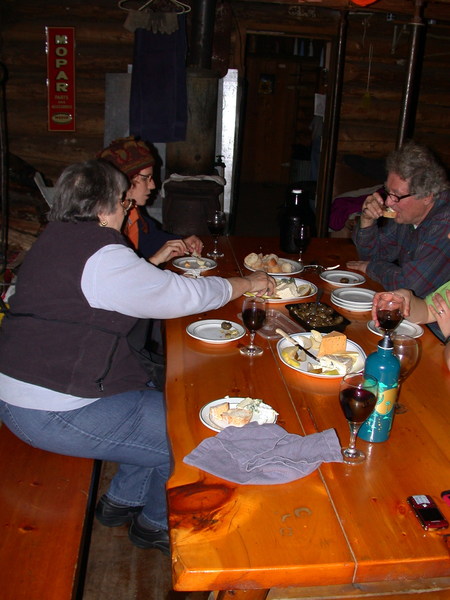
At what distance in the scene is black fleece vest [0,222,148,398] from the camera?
6.10 ft

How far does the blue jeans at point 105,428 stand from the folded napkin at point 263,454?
619 mm

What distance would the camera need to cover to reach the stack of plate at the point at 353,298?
8.11ft

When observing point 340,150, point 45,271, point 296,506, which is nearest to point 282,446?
point 296,506

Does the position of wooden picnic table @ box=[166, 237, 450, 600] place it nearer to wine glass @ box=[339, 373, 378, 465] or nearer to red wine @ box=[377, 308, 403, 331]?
wine glass @ box=[339, 373, 378, 465]

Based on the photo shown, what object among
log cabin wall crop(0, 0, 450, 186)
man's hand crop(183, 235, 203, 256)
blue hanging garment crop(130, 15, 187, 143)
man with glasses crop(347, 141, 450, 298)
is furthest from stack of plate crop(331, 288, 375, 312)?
log cabin wall crop(0, 0, 450, 186)

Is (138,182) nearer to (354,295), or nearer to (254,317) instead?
(354,295)

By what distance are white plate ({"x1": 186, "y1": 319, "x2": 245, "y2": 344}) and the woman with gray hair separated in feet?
0.33

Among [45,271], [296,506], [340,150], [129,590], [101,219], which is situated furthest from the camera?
[340,150]

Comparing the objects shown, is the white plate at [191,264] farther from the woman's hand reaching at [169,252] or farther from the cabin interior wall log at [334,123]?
the cabin interior wall log at [334,123]

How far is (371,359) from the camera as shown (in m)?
1.49

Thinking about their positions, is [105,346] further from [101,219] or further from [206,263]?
[206,263]

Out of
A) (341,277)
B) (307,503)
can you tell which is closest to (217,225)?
(341,277)

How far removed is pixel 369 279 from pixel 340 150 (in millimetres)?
4247

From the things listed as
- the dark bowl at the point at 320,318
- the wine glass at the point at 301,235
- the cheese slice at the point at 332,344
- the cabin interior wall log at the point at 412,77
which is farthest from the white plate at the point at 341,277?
the cabin interior wall log at the point at 412,77
